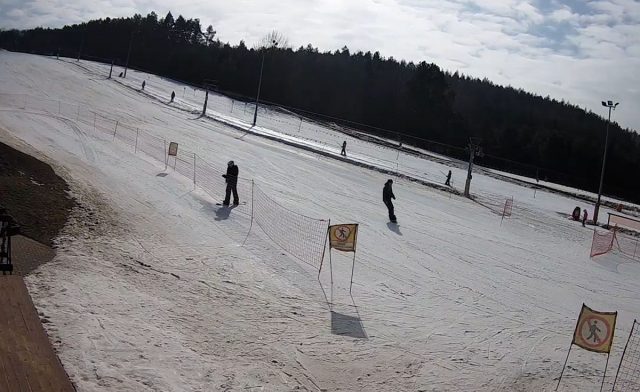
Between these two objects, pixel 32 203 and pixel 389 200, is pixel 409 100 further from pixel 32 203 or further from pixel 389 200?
pixel 32 203

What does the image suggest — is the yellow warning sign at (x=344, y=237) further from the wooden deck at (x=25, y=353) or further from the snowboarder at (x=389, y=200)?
the snowboarder at (x=389, y=200)

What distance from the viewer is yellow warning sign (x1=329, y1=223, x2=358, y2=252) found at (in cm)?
1246

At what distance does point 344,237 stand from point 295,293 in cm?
178

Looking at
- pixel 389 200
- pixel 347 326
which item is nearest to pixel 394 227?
pixel 389 200

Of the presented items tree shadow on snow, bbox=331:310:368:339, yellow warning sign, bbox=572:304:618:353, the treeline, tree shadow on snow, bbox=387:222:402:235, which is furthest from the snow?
the treeline

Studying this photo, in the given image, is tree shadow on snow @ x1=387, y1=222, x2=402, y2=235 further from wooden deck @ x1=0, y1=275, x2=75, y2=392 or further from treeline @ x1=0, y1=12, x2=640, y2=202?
treeline @ x1=0, y1=12, x2=640, y2=202

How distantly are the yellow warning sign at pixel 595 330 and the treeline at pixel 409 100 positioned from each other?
5607 centimetres

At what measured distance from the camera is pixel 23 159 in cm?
1712

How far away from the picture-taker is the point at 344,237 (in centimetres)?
1252

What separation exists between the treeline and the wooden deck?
57.0m

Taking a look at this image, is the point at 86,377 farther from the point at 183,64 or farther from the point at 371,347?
the point at 183,64

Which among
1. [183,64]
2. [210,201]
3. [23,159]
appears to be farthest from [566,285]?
[183,64]

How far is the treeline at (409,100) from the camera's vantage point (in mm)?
77875

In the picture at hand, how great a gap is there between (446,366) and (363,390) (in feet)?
6.18
